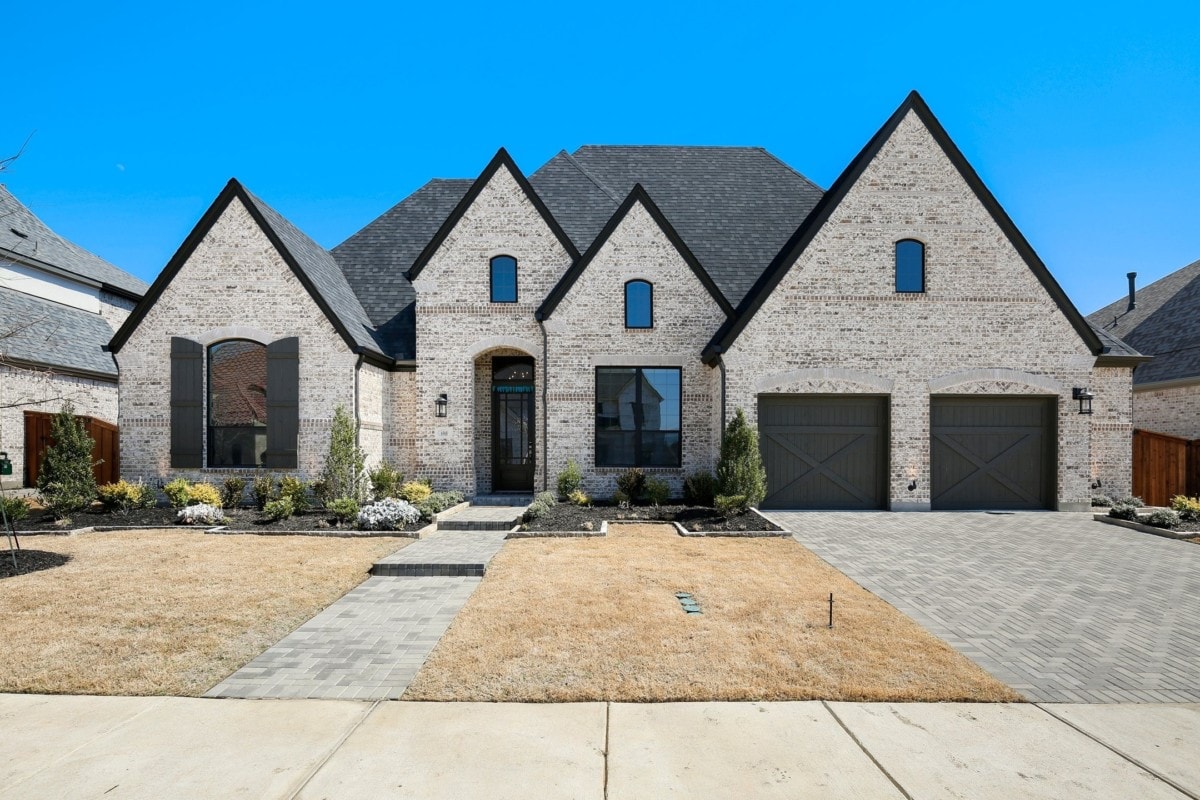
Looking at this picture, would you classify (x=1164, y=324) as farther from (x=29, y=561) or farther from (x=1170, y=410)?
(x=29, y=561)

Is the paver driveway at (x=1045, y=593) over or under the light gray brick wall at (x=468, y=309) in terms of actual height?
under

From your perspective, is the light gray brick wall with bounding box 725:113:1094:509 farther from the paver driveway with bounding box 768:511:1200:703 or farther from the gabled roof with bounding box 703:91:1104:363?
the paver driveway with bounding box 768:511:1200:703

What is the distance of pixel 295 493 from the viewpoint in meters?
12.5

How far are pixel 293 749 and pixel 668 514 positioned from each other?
915cm

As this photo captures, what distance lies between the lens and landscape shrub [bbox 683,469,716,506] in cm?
1302

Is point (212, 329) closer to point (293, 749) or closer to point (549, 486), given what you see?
point (549, 486)

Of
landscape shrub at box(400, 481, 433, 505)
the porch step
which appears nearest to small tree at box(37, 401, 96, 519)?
landscape shrub at box(400, 481, 433, 505)

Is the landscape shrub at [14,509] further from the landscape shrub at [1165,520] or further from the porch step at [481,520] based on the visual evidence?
the landscape shrub at [1165,520]

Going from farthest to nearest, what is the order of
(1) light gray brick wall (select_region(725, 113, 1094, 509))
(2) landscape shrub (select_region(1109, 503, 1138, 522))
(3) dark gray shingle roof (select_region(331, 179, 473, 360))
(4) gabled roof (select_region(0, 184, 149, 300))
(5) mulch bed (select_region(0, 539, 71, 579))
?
(4) gabled roof (select_region(0, 184, 149, 300)), (3) dark gray shingle roof (select_region(331, 179, 473, 360)), (1) light gray brick wall (select_region(725, 113, 1094, 509)), (2) landscape shrub (select_region(1109, 503, 1138, 522)), (5) mulch bed (select_region(0, 539, 71, 579))

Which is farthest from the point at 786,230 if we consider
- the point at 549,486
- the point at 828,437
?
the point at 549,486

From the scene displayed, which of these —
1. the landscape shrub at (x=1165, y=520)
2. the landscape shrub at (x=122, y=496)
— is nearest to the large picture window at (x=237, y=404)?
the landscape shrub at (x=122, y=496)

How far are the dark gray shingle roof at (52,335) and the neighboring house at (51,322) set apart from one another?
31mm

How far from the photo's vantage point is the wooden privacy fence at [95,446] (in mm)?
15758

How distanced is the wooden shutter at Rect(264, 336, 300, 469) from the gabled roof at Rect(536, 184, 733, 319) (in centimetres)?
591
